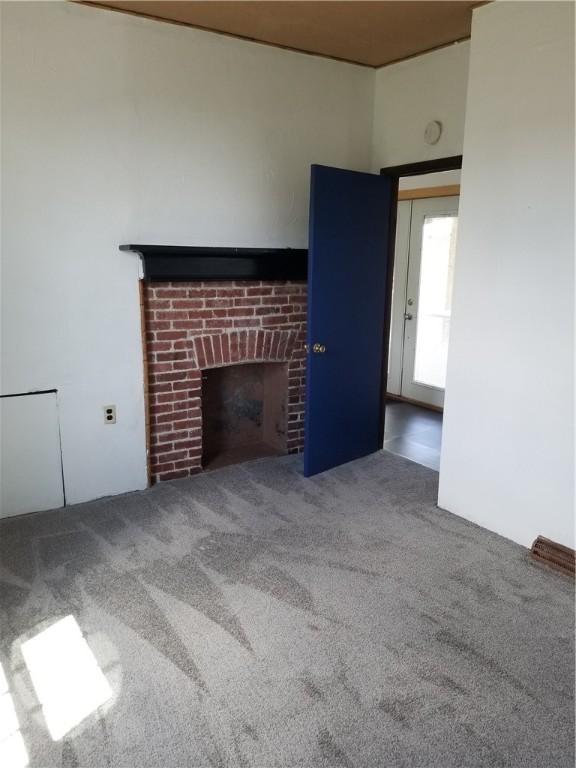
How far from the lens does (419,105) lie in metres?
3.68

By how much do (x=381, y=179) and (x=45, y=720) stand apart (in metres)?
3.44

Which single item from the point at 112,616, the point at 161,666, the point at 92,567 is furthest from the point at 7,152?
the point at 161,666

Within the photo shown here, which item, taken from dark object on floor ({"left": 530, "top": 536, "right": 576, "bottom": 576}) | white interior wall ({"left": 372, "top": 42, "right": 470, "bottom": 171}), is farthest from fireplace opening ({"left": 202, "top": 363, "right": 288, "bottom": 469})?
dark object on floor ({"left": 530, "top": 536, "right": 576, "bottom": 576})

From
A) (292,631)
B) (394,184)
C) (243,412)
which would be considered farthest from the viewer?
(243,412)

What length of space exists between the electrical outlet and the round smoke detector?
2.55 meters

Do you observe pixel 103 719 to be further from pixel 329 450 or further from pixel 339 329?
pixel 339 329

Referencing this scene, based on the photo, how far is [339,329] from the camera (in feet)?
12.4

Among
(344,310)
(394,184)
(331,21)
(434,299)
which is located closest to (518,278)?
(344,310)

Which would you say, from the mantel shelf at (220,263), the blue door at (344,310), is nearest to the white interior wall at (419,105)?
the blue door at (344,310)

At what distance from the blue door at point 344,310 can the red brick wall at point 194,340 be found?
40cm

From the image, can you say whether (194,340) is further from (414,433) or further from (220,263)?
(414,433)

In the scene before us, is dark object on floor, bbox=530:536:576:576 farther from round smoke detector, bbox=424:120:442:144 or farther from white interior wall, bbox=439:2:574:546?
round smoke detector, bbox=424:120:442:144

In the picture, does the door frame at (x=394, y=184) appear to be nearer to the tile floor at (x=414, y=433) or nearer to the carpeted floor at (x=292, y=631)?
the tile floor at (x=414, y=433)

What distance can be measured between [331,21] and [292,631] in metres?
3.02
